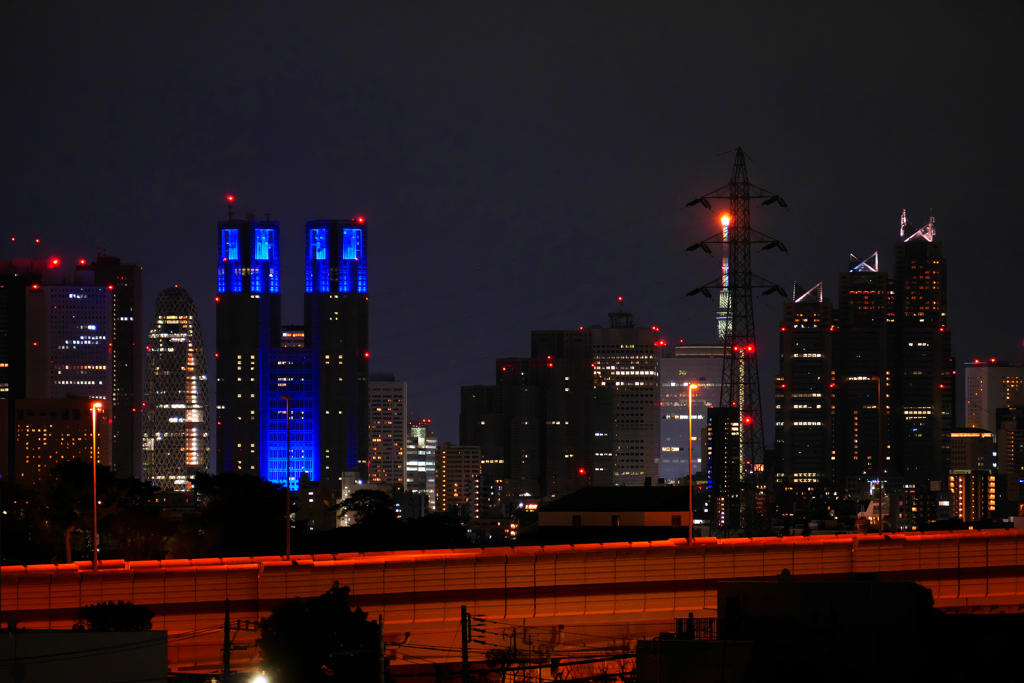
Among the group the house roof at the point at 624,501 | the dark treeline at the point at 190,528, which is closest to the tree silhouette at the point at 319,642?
the dark treeline at the point at 190,528

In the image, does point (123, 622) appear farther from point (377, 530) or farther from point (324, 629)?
point (377, 530)

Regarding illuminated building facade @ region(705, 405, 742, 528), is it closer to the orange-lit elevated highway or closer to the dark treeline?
the dark treeline

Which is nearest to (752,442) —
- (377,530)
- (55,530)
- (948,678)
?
(377,530)

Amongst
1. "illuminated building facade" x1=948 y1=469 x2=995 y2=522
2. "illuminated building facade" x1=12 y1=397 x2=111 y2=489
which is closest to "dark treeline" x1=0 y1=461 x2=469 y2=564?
"illuminated building facade" x1=12 y1=397 x2=111 y2=489

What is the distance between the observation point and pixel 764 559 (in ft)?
145

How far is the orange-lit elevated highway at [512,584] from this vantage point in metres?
37.8

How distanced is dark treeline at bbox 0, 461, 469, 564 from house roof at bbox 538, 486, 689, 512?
6.67m

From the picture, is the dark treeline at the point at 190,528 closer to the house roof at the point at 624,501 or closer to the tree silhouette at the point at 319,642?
the house roof at the point at 624,501

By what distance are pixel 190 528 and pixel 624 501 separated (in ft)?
73.6

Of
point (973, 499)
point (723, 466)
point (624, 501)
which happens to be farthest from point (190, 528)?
point (973, 499)

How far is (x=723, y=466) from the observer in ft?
606

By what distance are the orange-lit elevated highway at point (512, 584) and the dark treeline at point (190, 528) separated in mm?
20798

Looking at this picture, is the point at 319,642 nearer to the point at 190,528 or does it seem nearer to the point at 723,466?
the point at 190,528

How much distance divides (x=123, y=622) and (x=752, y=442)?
46780mm
